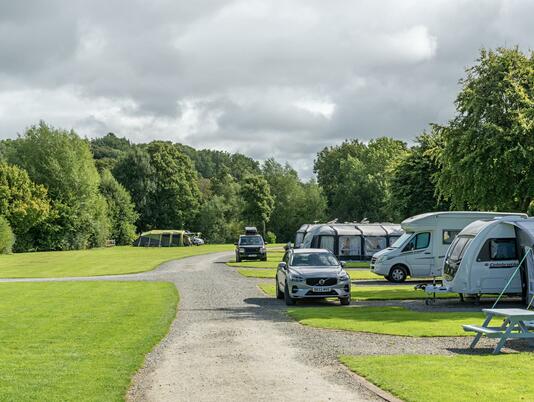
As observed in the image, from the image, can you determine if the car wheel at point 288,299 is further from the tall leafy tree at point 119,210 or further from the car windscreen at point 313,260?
the tall leafy tree at point 119,210

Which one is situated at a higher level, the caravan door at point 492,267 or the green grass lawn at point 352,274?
the caravan door at point 492,267

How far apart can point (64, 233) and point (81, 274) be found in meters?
40.6

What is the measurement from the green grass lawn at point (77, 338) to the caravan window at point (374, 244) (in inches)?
876

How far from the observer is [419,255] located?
30.0 meters

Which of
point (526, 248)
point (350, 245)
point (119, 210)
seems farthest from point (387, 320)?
point (119, 210)

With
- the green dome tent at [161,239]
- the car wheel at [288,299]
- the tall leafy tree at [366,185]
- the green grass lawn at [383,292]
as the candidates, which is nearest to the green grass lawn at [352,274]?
the green grass lawn at [383,292]

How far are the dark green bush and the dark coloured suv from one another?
89.6 feet

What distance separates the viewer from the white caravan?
29188mm

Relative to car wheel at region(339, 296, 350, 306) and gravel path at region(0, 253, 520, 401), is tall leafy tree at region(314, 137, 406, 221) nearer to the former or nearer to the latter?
car wheel at region(339, 296, 350, 306)

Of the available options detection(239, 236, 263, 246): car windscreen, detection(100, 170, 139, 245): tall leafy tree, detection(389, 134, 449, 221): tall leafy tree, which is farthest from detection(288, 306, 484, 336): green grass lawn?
detection(100, 170, 139, 245): tall leafy tree

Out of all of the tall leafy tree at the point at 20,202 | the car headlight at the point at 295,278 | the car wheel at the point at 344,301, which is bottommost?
the car wheel at the point at 344,301

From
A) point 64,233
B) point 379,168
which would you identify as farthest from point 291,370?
point 379,168

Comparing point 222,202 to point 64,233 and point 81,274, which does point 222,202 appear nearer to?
point 64,233

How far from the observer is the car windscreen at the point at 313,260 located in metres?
21.7
